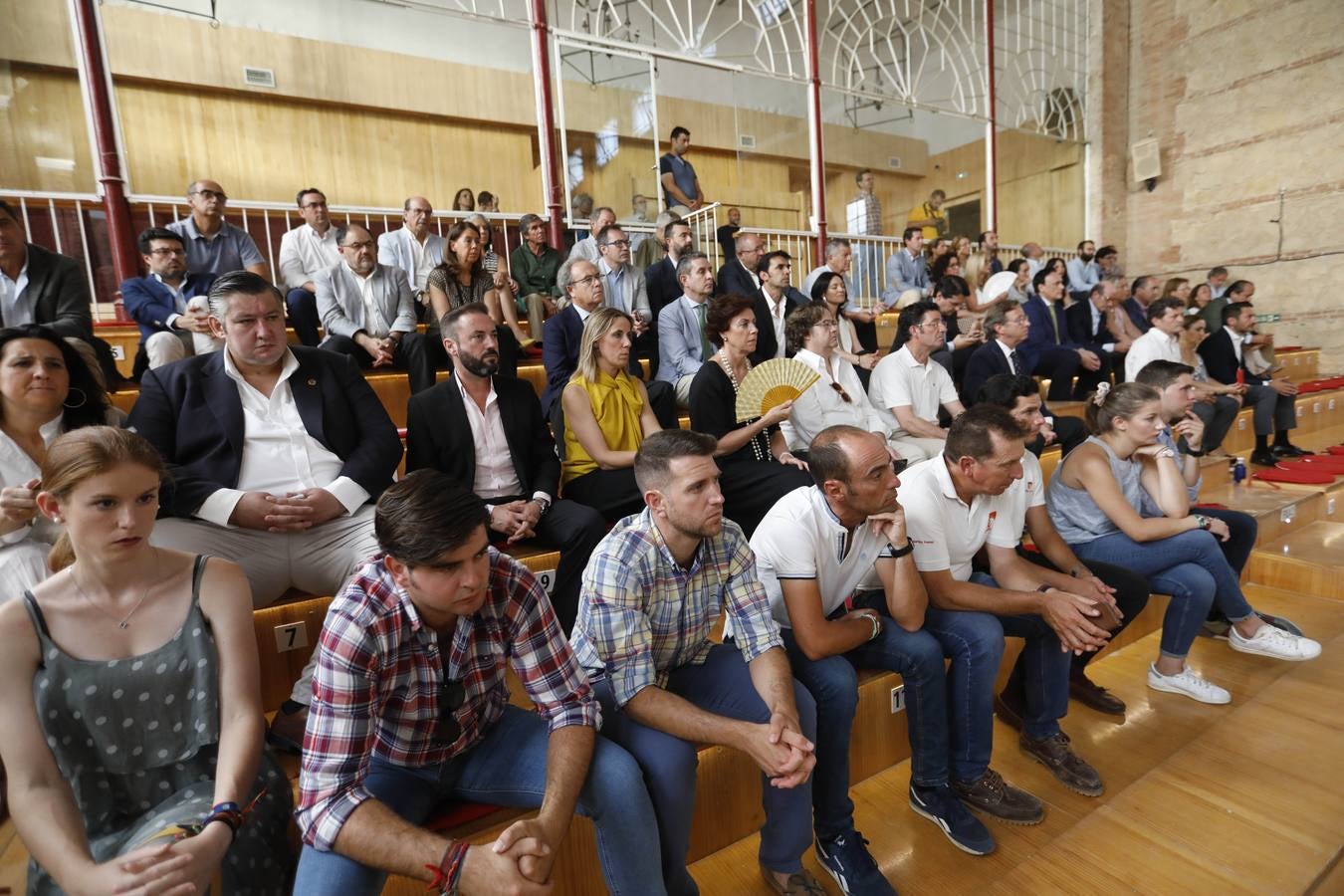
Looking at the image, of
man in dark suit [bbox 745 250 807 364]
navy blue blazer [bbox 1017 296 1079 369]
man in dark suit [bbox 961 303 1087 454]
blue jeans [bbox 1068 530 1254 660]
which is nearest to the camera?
blue jeans [bbox 1068 530 1254 660]

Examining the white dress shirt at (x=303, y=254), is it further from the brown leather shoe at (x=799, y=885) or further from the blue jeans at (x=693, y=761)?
the brown leather shoe at (x=799, y=885)

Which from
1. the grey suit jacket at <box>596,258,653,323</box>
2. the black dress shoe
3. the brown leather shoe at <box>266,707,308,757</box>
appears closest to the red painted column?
the grey suit jacket at <box>596,258,653,323</box>

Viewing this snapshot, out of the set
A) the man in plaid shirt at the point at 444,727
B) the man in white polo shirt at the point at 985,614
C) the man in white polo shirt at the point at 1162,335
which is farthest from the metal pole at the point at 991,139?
the man in plaid shirt at the point at 444,727

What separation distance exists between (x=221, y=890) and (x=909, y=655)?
4.70ft

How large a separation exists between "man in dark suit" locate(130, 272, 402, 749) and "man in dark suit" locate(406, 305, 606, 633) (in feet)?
0.76

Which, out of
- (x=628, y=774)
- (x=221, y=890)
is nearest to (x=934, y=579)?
(x=628, y=774)

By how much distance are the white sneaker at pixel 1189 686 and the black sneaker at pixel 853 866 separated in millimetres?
1440

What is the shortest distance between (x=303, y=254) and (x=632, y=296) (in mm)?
1942

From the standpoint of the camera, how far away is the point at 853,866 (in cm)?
147

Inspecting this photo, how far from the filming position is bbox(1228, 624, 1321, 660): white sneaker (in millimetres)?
2457

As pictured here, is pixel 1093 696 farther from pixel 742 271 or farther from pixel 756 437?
pixel 742 271

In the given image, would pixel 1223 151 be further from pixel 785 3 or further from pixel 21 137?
pixel 21 137

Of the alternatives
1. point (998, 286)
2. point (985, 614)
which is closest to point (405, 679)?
point (985, 614)

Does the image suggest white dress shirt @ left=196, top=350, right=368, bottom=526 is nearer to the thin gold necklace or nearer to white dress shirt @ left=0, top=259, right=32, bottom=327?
the thin gold necklace
